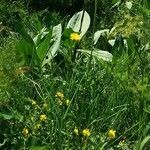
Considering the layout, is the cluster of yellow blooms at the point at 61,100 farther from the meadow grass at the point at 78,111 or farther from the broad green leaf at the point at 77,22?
the broad green leaf at the point at 77,22

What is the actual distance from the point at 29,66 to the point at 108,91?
0.47 metres

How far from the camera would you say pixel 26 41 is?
298 centimetres

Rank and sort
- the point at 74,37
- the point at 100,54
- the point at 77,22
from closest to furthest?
the point at 74,37
the point at 100,54
the point at 77,22

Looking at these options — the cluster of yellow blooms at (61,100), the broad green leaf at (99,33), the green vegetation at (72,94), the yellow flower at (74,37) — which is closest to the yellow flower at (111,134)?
the green vegetation at (72,94)

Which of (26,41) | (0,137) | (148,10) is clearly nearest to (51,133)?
(0,137)

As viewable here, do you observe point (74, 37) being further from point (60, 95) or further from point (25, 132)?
point (25, 132)

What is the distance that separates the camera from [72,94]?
2.63m

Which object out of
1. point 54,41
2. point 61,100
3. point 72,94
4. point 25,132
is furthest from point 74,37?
point 25,132

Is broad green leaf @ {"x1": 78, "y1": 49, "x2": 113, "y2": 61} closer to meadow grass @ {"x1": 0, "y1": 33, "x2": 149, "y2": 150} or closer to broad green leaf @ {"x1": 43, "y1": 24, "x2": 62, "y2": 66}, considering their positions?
broad green leaf @ {"x1": 43, "y1": 24, "x2": 62, "y2": 66}

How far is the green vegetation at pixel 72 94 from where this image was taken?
238 cm

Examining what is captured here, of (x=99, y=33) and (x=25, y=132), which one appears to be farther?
(x=99, y=33)

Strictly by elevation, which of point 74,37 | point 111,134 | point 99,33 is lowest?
point 111,134

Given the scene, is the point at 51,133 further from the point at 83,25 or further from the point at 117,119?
the point at 83,25

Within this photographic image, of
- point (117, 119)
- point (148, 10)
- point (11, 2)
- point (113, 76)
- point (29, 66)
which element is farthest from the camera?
point (11, 2)
